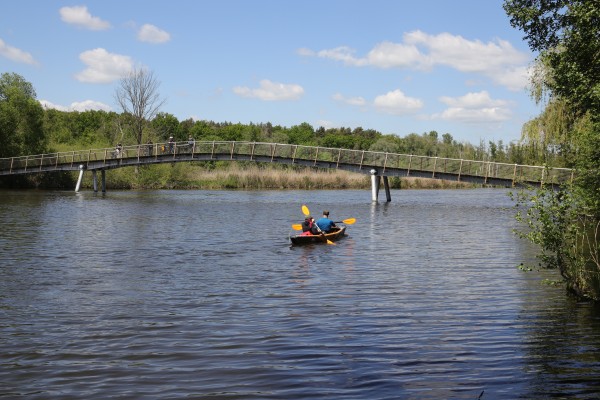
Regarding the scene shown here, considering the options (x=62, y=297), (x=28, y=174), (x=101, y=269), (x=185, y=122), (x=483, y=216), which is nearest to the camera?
(x=62, y=297)

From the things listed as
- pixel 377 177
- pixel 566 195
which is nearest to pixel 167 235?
pixel 566 195

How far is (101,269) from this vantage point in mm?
18094

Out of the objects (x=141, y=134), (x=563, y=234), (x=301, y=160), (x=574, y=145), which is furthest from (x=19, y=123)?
(x=563, y=234)

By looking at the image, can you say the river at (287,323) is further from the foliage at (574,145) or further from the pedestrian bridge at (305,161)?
the pedestrian bridge at (305,161)

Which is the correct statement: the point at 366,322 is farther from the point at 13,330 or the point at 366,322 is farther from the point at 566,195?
the point at 13,330

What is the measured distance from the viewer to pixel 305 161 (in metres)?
49.9

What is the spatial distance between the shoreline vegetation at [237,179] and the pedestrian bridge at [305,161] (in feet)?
26.5

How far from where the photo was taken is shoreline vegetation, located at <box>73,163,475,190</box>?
68.2m

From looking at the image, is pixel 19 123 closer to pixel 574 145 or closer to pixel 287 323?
pixel 574 145

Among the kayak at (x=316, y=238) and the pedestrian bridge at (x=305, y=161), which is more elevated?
the pedestrian bridge at (x=305, y=161)

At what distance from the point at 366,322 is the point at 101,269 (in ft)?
29.3

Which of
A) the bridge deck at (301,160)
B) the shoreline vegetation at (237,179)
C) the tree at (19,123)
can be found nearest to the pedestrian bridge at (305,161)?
the bridge deck at (301,160)

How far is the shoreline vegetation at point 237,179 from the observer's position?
68.2 metres

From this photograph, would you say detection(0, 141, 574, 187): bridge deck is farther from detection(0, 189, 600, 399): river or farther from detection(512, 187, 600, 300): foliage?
detection(512, 187, 600, 300): foliage
